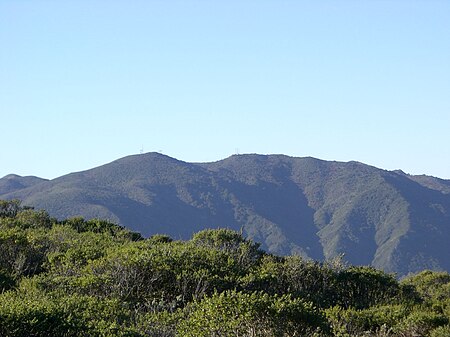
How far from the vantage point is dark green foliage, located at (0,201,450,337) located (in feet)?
30.2

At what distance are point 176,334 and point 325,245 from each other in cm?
19056

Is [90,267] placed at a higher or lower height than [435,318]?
higher

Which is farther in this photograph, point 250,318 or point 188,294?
point 188,294

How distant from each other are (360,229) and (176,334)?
193 m

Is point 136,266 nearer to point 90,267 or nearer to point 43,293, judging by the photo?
point 90,267

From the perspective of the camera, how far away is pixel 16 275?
14.6 meters

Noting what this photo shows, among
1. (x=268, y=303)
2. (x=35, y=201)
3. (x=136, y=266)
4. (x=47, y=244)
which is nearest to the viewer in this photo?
(x=268, y=303)

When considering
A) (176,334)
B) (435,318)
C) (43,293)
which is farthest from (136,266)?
(435,318)

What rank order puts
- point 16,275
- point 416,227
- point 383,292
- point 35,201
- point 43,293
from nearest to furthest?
point 43,293 → point 16,275 → point 383,292 → point 35,201 → point 416,227

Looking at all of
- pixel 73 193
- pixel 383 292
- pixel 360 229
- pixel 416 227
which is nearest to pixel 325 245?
pixel 360 229

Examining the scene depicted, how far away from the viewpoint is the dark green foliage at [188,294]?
9195 millimetres

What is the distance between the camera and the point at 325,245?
196625 mm

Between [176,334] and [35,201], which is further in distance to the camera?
[35,201]

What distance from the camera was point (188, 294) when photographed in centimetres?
1346
